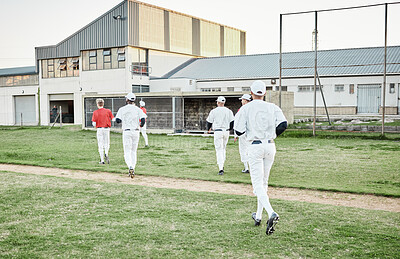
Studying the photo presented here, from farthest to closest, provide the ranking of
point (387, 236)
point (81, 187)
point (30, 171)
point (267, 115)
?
point (30, 171)
point (81, 187)
point (267, 115)
point (387, 236)

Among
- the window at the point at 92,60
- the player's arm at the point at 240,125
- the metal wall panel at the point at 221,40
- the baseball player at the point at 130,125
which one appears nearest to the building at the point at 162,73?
the window at the point at 92,60

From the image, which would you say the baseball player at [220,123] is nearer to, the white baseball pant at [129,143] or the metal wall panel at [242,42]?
the white baseball pant at [129,143]

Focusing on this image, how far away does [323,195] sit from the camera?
857 centimetres

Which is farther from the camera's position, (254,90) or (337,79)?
(337,79)

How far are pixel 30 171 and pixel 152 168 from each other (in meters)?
3.65

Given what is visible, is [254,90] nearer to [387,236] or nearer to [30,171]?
[387,236]

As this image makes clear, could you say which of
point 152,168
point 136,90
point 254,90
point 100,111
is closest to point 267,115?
point 254,90

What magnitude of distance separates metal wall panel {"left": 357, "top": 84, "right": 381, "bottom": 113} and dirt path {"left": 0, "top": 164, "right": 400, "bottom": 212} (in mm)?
28089

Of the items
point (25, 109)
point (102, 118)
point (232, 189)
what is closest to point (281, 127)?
point (232, 189)

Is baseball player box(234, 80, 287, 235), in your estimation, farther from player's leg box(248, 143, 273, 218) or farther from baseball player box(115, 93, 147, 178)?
baseball player box(115, 93, 147, 178)

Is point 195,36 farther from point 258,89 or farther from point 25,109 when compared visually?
point 258,89

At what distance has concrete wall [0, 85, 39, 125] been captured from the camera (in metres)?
46.5

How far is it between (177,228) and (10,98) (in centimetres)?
4808

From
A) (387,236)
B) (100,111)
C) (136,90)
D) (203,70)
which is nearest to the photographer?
(387,236)
